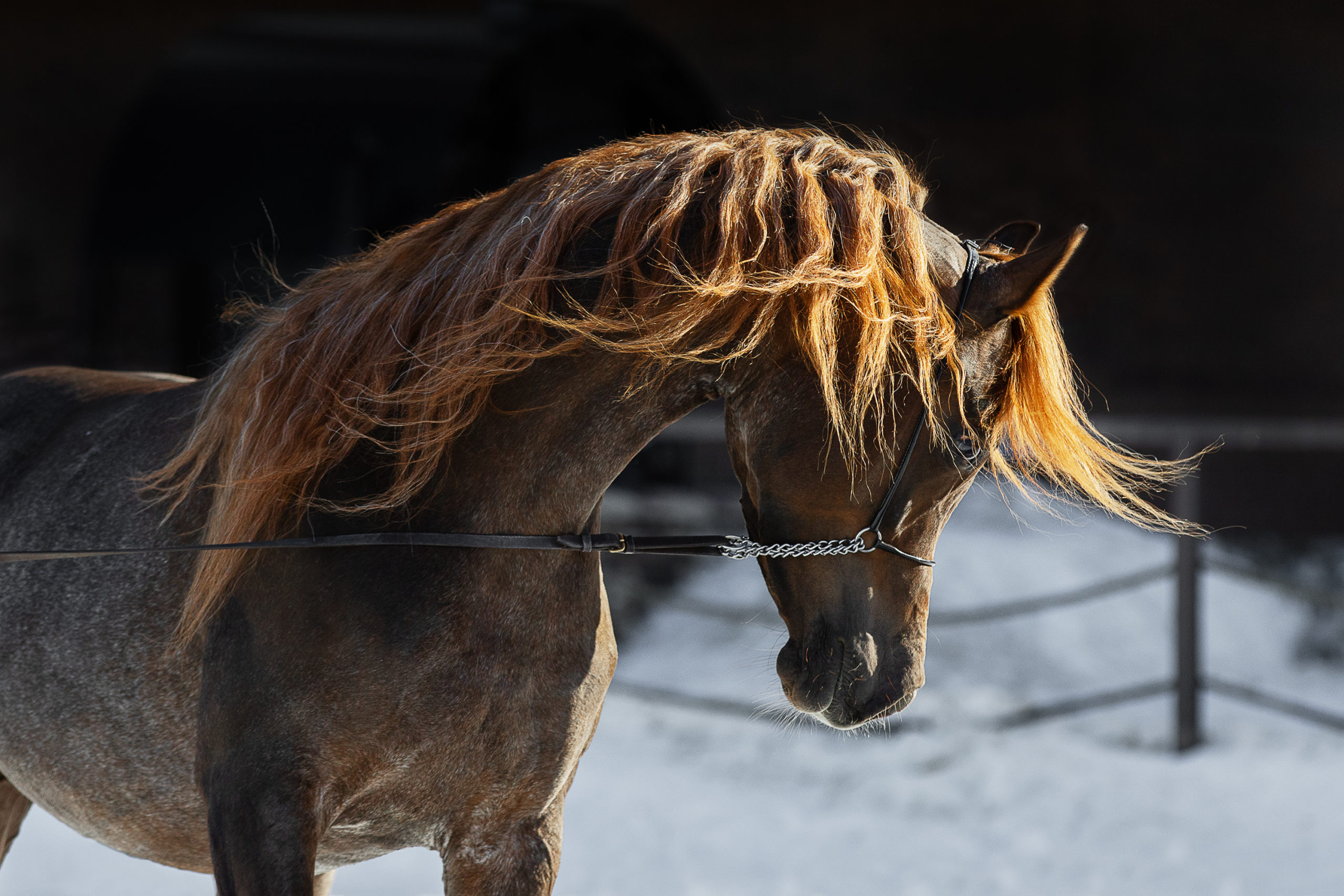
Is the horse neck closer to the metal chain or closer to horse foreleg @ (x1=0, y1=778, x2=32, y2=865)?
the metal chain

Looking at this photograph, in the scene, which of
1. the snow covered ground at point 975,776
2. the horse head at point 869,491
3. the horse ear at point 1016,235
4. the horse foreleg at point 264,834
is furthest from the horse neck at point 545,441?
the snow covered ground at point 975,776

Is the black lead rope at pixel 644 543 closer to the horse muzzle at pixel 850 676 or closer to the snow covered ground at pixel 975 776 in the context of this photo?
the horse muzzle at pixel 850 676

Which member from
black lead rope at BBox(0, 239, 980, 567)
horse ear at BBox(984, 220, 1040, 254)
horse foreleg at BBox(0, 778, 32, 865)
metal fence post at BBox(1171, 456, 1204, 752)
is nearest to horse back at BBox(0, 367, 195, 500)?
black lead rope at BBox(0, 239, 980, 567)

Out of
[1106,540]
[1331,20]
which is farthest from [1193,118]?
[1106,540]

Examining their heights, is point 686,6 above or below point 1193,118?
above

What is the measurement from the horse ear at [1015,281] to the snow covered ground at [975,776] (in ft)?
4.77

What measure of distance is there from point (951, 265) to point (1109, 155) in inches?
218

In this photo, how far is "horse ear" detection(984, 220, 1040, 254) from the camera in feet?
5.61

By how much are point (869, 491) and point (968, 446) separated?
5.3 inches

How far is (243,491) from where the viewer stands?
141cm

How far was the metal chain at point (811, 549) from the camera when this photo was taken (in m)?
1.31

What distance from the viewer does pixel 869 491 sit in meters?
1.31

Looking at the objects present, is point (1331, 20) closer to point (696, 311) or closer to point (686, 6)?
point (686, 6)

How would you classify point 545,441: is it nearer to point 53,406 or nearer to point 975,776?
point 53,406
